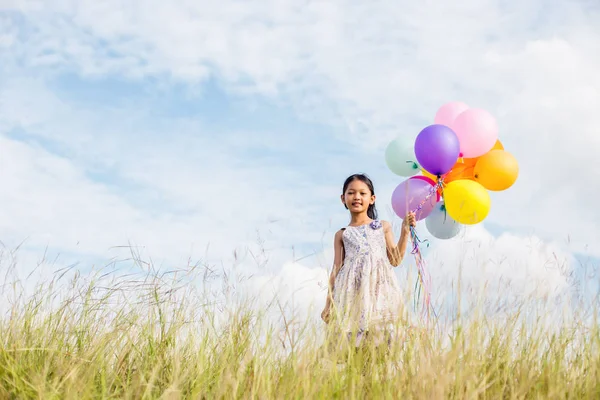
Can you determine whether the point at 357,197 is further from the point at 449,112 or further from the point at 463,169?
the point at 449,112

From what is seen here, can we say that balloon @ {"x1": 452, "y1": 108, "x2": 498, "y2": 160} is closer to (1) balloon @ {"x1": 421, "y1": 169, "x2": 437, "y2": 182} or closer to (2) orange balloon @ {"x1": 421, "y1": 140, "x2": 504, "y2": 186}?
(2) orange balloon @ {"x1": 421, "y1": 140, "x2": 504, "y2": 186}

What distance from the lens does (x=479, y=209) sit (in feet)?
17.0

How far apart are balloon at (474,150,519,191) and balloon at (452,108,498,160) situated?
0.34 ft

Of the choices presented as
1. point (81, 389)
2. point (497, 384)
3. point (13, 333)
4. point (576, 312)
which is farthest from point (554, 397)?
point (13, 333)

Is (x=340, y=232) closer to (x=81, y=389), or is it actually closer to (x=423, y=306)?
(x=423, y=306)

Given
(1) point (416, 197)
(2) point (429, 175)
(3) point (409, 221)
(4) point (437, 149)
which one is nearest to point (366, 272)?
(3) point (409, 221)

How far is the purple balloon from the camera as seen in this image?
203 inches

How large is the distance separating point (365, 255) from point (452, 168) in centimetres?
173

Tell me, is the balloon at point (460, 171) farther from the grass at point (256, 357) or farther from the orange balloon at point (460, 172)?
the grass at point (256, 357)

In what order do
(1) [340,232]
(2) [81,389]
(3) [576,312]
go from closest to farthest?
(2) [81,389] < (3) [576,312] < (1) [340,232]

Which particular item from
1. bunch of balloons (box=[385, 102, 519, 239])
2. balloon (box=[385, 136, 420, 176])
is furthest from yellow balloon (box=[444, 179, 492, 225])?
balloon (box=[385, 136, 420, 176])

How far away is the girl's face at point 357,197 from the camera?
472cm

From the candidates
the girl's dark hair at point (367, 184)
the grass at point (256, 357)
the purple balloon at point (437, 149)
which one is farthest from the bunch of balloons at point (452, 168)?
the grass at point (256, 357)

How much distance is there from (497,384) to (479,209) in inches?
102
